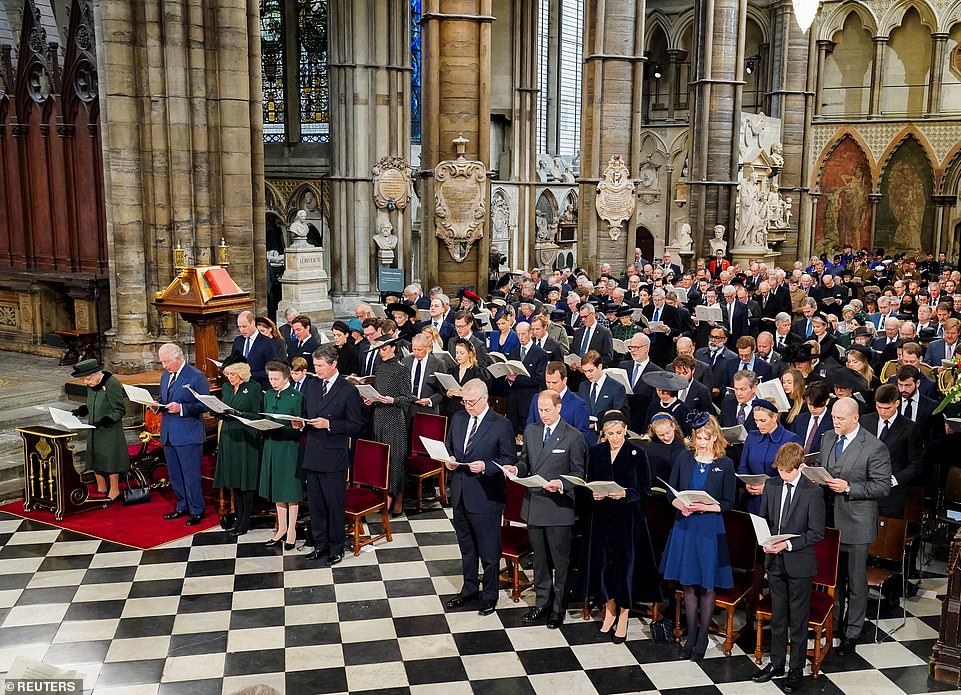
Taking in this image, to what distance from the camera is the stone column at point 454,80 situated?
15.2 m

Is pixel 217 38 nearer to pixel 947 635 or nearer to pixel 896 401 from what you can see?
pixel 896 401

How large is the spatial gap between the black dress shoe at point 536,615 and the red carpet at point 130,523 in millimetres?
3521

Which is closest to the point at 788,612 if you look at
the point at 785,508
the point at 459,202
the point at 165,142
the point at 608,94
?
the point at 785,508

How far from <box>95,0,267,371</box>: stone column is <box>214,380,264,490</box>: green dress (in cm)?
416

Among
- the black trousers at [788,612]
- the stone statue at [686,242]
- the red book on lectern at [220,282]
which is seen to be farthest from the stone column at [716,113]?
the black trousers at [788,612]

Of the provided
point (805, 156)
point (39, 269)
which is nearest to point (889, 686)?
point (39, 269)

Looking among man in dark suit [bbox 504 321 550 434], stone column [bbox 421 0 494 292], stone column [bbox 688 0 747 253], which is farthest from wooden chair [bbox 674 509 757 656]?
stone column [bbox 688 0 747 253]

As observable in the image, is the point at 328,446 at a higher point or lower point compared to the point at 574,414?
lower

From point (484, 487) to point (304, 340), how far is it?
4.20 metres

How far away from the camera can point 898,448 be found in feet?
23.9

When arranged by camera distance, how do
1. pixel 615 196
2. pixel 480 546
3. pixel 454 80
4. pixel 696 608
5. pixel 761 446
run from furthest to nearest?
pixel 615 196 < pixel 454 80 < pixel 480 546 < pixel 761 446 < pixel 696 608

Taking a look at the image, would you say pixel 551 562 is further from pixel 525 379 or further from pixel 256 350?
pixel 256 350

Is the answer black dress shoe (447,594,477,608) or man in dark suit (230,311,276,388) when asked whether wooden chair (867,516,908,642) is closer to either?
black dress shoe (447,594,477,608)

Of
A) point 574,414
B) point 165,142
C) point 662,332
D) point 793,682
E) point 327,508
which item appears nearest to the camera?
point 793,682
